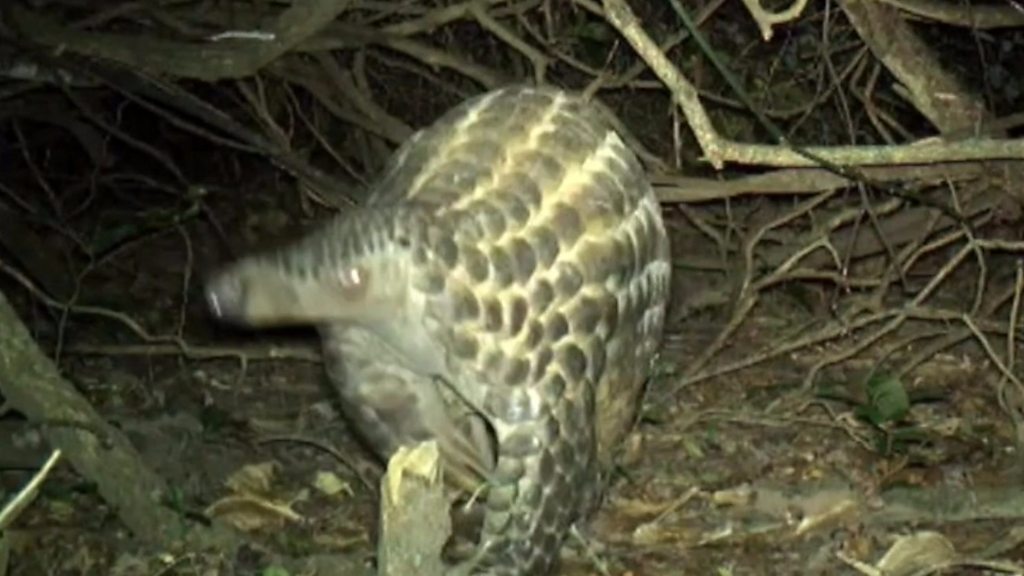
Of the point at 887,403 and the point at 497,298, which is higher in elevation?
the point at 497,298

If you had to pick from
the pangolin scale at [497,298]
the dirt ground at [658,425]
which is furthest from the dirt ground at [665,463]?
the pangolin scale at [497,298]

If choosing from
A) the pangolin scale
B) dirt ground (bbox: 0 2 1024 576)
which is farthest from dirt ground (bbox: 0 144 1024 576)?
the pangolin scale

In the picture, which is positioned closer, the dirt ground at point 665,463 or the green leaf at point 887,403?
the dirt ground at point 665,463

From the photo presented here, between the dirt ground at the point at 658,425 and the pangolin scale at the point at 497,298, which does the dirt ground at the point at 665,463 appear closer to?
the dirt ground at the point at 658,425

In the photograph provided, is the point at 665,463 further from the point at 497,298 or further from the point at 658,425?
the point at 497,298

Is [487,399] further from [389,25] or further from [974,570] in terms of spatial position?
[389,25]

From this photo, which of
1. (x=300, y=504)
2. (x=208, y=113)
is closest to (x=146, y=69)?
(x=208, y=113)

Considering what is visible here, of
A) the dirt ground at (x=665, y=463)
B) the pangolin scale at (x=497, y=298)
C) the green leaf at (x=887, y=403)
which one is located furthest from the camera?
the green leaf at (x=887, y=403)

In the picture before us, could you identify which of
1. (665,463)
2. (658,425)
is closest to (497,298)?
(665,463)

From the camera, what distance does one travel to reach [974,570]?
4246mm

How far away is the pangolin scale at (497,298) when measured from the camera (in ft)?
12.1

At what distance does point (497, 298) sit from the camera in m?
3.80

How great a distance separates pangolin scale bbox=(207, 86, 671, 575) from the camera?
368 centimetres

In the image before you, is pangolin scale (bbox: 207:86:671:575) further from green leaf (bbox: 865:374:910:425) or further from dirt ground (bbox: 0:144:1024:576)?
green leaf (bbox: 865:374:910:425)
